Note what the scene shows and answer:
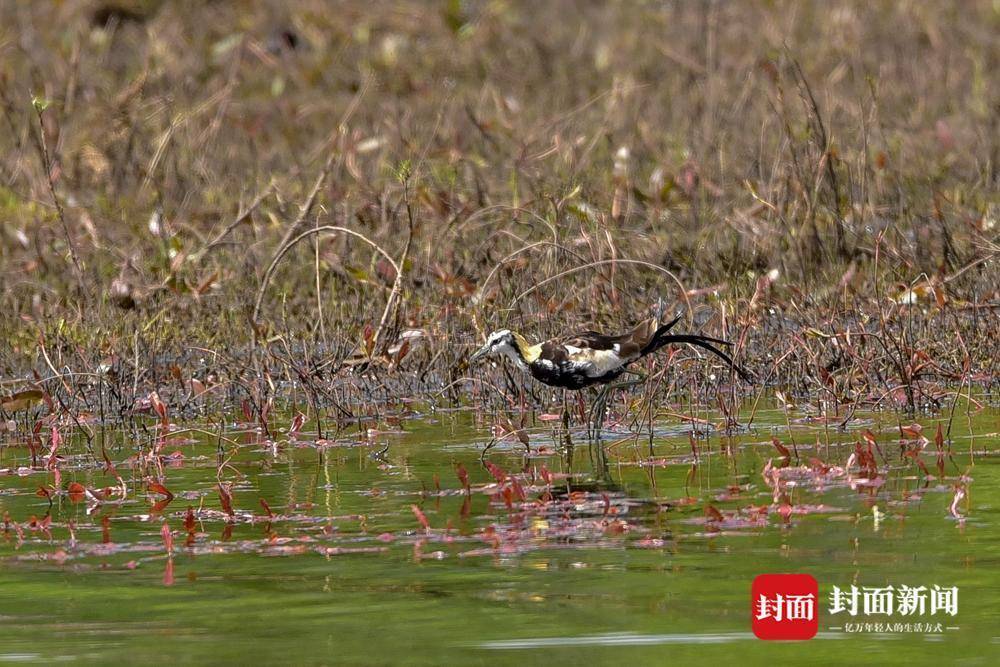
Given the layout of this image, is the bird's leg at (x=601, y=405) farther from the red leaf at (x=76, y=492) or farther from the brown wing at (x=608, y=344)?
the red leaf at (x=76, y=492)

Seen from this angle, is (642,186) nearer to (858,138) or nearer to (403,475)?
(858,138)

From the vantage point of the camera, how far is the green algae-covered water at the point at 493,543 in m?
5.41

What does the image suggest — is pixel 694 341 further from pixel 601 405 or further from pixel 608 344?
pixel 601 405

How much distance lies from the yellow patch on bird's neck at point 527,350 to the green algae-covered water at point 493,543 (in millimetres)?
406

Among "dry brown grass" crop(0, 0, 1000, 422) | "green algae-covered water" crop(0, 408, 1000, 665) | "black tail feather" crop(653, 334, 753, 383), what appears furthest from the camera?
"dry brown grass" crop(0, 0, 1000, 422)

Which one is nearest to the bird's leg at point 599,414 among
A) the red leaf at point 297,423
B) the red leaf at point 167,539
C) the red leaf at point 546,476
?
the red leaf at point 546,476

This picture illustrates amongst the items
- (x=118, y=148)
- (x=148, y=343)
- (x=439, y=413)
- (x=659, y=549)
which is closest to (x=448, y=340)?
(x=439, y=413)

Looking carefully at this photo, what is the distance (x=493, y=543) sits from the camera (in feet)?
22.4

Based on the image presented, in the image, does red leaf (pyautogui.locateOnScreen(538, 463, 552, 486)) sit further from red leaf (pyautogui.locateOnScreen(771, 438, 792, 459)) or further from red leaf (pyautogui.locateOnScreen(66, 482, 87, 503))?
red leaf (pyautogui.locateOnScreen(66, 482, 87, 503))

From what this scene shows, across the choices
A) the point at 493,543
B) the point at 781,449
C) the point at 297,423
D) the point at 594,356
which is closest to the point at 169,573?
the point at 493,543

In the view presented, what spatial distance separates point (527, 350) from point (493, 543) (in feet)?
8.94

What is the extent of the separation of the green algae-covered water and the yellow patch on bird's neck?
41cm

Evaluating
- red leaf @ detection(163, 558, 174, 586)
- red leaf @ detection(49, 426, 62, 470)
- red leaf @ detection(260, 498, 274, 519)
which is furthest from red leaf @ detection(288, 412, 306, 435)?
red leaf @ detection(163, 558, 174, 586)

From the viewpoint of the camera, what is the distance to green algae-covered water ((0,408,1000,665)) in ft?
17.7
